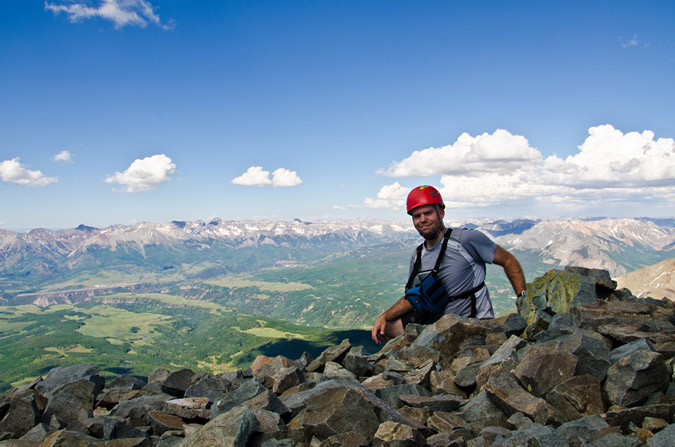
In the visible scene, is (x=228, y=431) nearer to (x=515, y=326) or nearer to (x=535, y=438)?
(x=535, y=438)

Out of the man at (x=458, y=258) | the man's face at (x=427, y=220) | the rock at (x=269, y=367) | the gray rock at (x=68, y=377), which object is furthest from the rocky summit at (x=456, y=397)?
the man's face at (x=427, y=220)

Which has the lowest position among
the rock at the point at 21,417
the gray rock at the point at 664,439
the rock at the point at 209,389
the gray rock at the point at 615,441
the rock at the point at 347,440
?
the rock at the point at 209,389

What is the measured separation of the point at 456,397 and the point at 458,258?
471cm

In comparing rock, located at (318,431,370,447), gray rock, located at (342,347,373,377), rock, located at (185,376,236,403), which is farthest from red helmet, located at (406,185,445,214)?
rock, located at (185,376,236,403)

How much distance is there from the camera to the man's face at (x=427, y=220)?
1204cm

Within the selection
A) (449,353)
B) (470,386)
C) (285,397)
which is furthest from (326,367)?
(470,386)

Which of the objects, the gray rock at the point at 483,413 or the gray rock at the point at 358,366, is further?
the gray rock at the point at 358,366

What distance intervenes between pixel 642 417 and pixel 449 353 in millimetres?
5528

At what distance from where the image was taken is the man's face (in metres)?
12.0

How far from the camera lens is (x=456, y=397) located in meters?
8.45

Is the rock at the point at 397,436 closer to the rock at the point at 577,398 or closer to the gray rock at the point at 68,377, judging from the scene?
the rock at the point at 577,398

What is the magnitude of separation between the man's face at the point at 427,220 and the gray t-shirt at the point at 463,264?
542mm

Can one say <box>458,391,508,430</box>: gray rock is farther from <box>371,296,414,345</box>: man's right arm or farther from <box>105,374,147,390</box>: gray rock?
<box>105,374,147,390</box>: gray rock

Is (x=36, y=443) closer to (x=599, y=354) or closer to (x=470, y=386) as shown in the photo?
(x=470, y=386)
